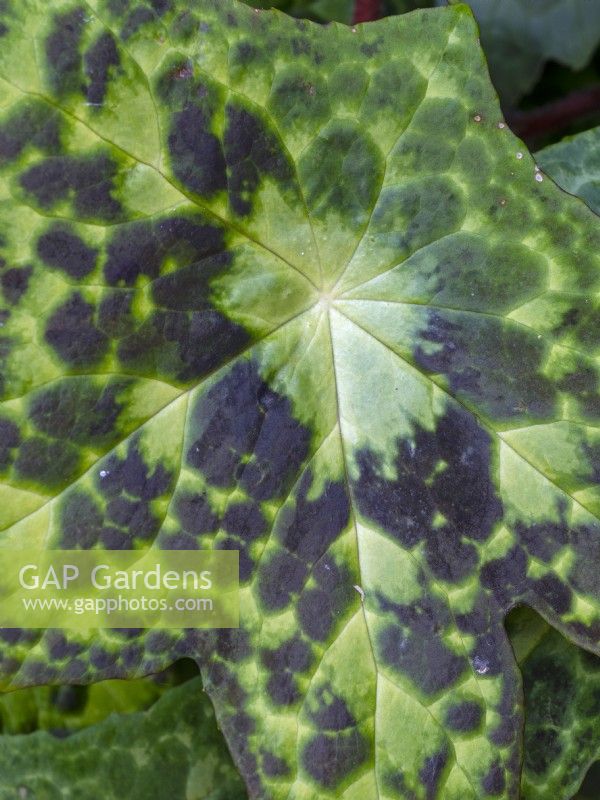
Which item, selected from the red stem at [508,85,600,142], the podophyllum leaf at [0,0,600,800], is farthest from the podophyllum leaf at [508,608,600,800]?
the red stem at [508,85,600,142]

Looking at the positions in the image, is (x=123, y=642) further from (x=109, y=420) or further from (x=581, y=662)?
(x=581, y=662)

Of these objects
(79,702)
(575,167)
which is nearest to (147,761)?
(79,702)

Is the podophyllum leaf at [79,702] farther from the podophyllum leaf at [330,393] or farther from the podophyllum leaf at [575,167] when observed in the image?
the podophyllum leaf at [575,167]

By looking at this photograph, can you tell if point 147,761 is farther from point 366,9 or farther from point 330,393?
point 366,9

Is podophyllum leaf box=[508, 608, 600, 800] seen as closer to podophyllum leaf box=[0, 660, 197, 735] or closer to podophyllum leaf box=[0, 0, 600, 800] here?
podophyllum leaf box=[0, 0, 600, 800]

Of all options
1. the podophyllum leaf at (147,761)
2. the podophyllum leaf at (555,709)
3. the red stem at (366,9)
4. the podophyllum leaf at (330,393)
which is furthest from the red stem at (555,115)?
the podophyllum leaf at (147,761)

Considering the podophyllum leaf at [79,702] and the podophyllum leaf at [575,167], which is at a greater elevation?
the podophyllum leaf at [575,167]
